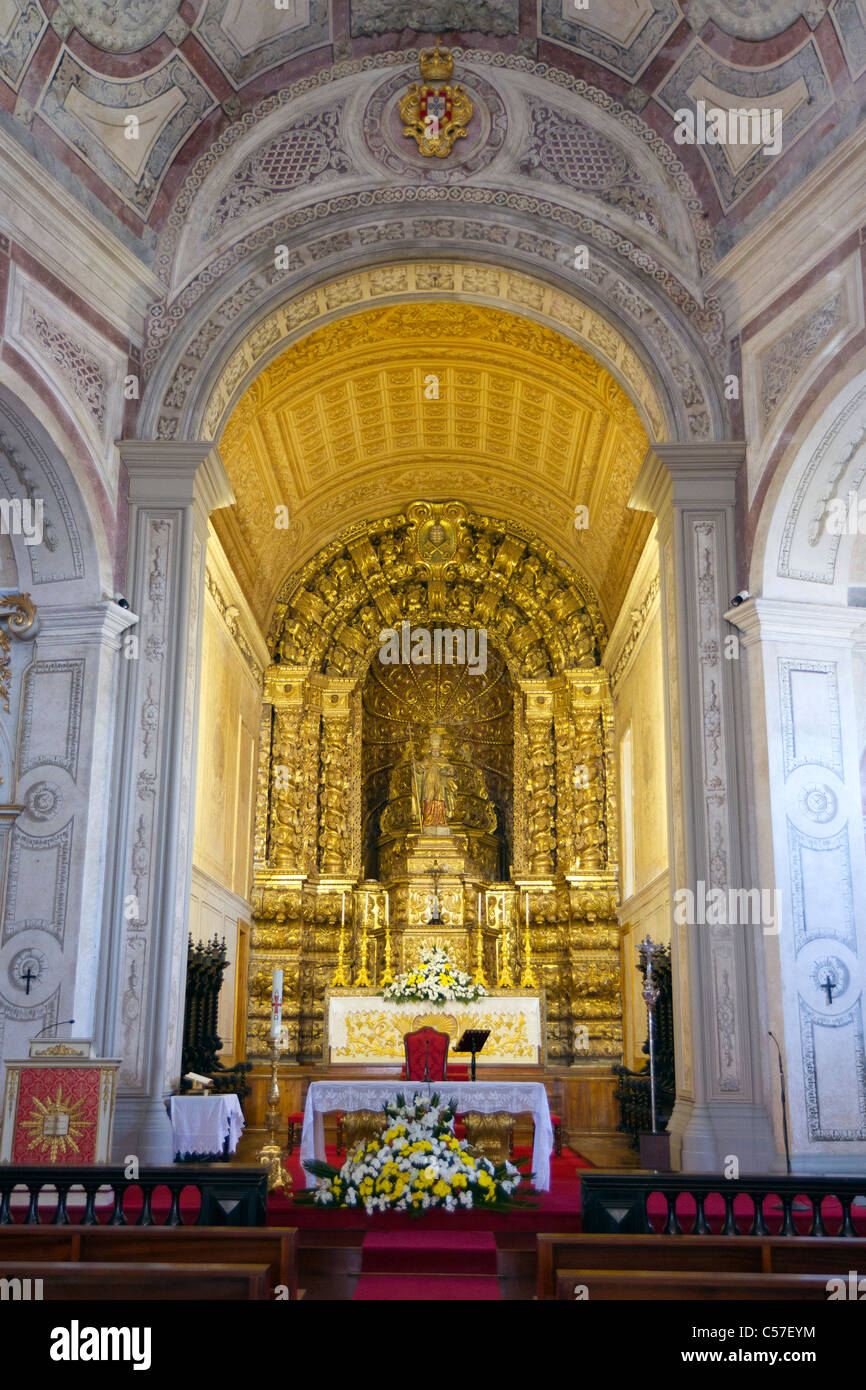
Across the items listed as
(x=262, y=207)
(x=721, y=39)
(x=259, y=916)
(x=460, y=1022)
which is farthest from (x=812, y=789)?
(x=259, y=916)

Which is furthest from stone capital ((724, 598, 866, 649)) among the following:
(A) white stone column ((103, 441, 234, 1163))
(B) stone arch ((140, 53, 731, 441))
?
(A) white stone column ((103, 441, 234, 1163))

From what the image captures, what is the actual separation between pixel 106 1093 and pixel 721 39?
10.5 meters

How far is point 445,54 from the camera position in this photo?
41.2 ft

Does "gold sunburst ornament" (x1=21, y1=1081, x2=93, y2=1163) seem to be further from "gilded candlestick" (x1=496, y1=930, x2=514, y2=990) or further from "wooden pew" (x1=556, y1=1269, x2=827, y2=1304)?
"gilded candlestick" (x1=496, y1=930, x2=514, y2=990)

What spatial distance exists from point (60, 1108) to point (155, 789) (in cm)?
317

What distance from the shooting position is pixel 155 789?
1130cm

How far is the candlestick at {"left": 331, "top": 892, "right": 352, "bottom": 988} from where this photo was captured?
18.2 m

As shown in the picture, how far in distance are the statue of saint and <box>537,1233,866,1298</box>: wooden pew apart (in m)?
13.9

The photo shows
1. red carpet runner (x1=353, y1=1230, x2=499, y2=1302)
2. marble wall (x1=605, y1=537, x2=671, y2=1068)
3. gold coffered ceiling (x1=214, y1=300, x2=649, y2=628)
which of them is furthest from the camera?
gold coffered ceiling (x1=214, y1=300, x2=649, y2=628)

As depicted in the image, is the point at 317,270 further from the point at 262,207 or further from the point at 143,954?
the point at 143,954

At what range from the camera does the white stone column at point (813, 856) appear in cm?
1020

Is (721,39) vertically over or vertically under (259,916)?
over
